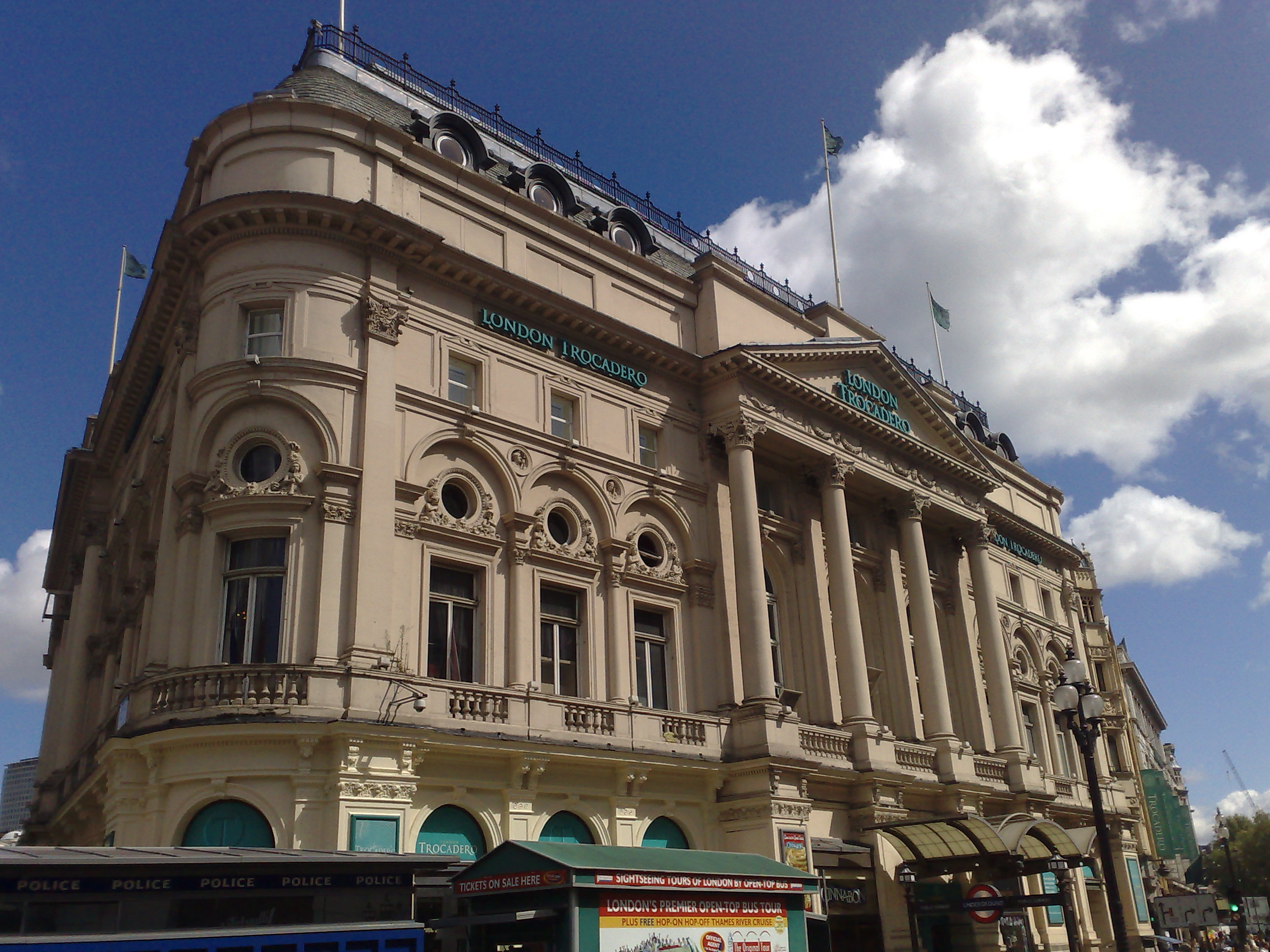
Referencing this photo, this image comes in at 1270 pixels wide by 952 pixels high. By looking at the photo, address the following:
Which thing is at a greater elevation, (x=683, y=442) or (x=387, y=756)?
(x=683, y=442)

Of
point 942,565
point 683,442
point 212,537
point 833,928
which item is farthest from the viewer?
point 942,565

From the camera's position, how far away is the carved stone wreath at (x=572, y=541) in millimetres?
26578

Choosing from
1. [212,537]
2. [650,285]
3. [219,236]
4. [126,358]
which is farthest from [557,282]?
[126,358]

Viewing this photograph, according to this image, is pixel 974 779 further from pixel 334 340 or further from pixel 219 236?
pixel 219 236

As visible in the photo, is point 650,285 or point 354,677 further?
point 650,285

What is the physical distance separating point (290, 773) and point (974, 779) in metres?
21.8

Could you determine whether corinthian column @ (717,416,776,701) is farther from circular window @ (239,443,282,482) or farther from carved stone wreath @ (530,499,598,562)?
circular window @ (239,443,282,482)

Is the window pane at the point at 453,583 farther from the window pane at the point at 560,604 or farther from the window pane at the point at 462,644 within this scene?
the window pane at the point at 560,604

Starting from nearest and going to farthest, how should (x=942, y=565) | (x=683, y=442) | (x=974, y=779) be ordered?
(x=683, y=442) → (x=974, y=779) → (x=942, y=565)

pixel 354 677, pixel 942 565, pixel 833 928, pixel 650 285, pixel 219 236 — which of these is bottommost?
pixel 833 928

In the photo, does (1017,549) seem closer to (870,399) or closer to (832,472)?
(870,399)

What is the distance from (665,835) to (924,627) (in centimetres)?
1296

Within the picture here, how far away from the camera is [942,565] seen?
40750 millimetres

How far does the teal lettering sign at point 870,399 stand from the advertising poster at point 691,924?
2082 centimetres
